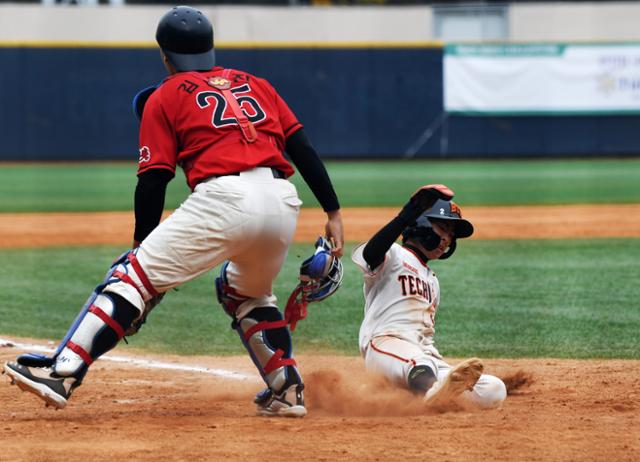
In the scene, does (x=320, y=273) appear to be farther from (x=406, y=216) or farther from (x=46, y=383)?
(x=46, y=383)

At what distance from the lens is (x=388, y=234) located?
14.0 feet

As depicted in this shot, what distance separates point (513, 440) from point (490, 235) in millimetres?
7918

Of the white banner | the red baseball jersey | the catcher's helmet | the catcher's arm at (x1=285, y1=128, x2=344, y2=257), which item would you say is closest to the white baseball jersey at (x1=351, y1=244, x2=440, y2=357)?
the catcher's arm at (x1=285, y1=128, x2=344, y2=257)

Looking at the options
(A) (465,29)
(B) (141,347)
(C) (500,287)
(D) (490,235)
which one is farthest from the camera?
(A) (465,29)

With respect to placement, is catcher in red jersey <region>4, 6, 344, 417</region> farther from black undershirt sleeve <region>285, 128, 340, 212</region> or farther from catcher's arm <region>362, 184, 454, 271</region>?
catcher's arm <region>362, 184, 454, 271</region>

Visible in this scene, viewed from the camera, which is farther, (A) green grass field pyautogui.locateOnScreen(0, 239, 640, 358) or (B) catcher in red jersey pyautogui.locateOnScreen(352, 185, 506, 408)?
(A) green grass field pyautogui.locateOnScreen(0, 239, 640, 358)

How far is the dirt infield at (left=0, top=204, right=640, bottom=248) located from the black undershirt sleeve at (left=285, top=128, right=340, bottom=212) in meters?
6.53

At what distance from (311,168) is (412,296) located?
31.1 inches

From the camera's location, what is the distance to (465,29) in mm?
27922

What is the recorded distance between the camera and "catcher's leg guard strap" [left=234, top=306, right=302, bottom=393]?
13.9ft

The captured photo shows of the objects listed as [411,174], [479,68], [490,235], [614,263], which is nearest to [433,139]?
[479,68]

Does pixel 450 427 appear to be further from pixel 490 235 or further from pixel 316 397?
pixel 490 235

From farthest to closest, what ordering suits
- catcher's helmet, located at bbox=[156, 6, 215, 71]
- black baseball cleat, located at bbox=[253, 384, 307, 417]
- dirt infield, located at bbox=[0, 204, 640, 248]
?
dirt infield, located at bbox=[0, 204, 640, 248] < black baseball cleat, located at bbox=[253, 384, 307, 417] < catcher's helmet, located at bbox=[156, 6, 215, 71]

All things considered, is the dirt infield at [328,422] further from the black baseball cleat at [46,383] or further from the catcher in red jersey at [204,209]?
the catcher in red jersey at [204,209]
